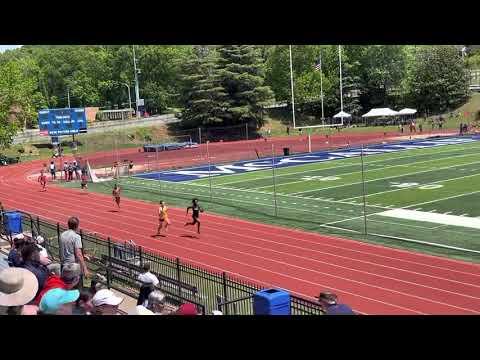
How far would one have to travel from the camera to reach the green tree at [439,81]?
79812 mm

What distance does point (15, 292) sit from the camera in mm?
5855

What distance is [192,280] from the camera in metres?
14.6

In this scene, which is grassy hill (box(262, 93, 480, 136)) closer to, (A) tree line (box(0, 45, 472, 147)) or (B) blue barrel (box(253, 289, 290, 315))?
(A) tree line (box(0, 45, 472, 147))

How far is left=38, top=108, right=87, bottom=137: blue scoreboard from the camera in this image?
4238 centimetres

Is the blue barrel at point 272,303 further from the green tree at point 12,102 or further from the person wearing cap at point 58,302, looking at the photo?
the green tree at point 12,102

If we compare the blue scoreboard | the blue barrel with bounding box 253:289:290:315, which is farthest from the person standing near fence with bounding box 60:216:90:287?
the blue scoreboard

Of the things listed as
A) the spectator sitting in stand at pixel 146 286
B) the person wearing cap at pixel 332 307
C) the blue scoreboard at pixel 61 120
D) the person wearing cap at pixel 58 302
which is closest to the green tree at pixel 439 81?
the blue scoreboard at pixel 61 120

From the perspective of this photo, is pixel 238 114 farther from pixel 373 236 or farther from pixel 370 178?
pixel 373 236

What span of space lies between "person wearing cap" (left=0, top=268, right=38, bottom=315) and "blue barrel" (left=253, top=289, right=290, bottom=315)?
3.80 m

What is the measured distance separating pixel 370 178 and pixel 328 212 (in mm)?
9555

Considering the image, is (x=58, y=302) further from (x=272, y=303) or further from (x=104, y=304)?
(x=272, y=303)

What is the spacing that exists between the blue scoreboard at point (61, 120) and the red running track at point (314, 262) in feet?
50.4

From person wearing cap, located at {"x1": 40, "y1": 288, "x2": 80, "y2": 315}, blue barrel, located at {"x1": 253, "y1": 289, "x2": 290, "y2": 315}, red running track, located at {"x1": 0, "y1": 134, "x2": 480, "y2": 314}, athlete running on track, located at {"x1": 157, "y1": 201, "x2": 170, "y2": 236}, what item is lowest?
red running track, located at {"x1": 0, "y1": 134, "x2": 480, "y2": 314}
